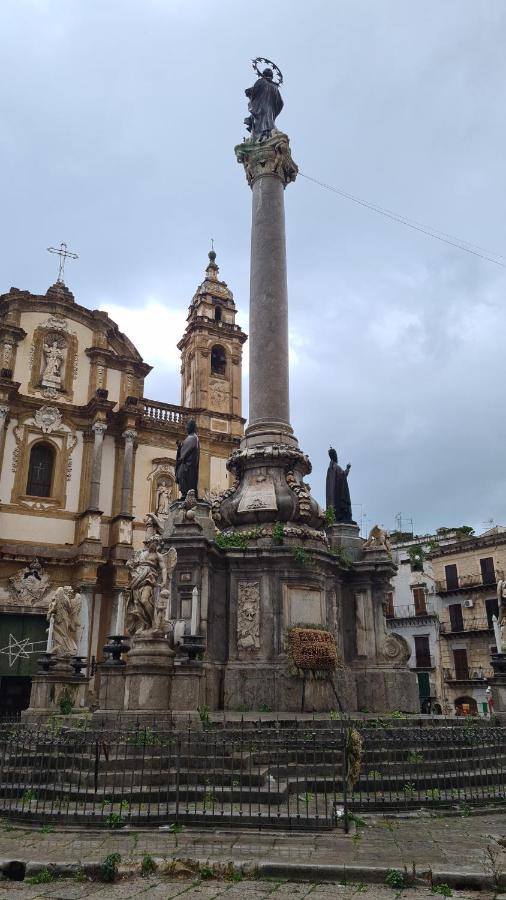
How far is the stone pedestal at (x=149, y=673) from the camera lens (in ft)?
32.0

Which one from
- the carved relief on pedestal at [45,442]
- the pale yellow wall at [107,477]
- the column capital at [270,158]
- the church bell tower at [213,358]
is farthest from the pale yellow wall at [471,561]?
the column capital at [270,158]

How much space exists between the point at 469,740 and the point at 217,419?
27506 mm

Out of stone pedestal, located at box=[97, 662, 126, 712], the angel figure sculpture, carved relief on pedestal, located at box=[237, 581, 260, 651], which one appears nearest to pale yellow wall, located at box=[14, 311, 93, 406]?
carved relief on pedestal, located at box=[237, 581, 260, 651]

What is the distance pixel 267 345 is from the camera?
1547 cm

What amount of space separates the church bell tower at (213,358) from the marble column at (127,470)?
446 centimetres

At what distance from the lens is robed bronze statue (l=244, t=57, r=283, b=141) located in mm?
18312

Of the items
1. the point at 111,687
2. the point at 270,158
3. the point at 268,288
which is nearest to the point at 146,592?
the point at 111,687

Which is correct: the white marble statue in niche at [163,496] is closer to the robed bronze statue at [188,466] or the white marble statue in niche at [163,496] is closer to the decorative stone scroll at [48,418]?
the decorative stone scroll at [48,418]

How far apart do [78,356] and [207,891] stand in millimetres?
30768

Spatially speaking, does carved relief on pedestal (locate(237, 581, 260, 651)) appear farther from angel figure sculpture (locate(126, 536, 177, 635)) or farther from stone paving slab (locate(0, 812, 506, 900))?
stone paving slab (locate(0, 812, 506, 900))

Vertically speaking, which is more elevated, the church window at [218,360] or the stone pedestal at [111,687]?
the church window at [218,360]

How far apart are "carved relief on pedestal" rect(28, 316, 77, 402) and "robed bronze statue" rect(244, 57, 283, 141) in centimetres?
1732

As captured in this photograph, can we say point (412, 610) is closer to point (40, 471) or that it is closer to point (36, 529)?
point (36, 529)

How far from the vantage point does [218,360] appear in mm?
38125
